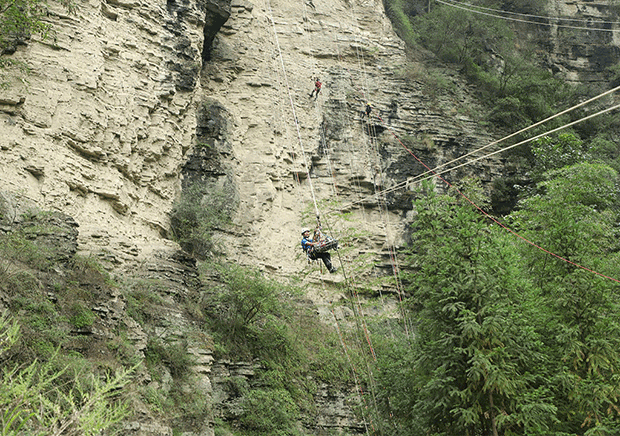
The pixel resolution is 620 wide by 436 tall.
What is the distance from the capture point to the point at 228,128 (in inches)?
819

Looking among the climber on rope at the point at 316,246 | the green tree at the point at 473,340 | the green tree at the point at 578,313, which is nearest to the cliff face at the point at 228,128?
the climber on rope at the point at 316,246

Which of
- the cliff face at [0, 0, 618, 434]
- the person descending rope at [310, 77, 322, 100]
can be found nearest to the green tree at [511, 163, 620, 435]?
the cliff face at [0, 0, 618, 434]

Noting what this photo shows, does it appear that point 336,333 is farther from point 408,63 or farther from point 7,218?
point 408,63

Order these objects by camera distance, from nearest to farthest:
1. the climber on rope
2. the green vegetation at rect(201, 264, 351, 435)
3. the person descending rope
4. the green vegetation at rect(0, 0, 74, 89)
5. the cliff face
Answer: the green vegetation at rect(0, 0, 74, 89), the climber on rope, the green vegetation at rect(201, 264, 351, 435), the cliff face, the person descending rope

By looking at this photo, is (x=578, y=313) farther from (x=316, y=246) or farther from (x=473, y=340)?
(x=316, y=246)

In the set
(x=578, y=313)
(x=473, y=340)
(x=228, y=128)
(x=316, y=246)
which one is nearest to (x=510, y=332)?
(x=473, y=340)

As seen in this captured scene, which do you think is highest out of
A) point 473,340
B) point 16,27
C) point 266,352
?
point 16,27

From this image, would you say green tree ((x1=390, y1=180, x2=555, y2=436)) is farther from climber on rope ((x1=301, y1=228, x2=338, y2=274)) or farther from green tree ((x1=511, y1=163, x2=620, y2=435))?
climber on rope ((x1=301, y1=228, x2=338, y2=274))

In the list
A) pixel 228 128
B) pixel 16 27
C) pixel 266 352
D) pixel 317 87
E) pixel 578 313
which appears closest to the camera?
pixel 578 313

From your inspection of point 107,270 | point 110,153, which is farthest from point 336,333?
point 110,153

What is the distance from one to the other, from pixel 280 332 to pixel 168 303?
3.48 metres

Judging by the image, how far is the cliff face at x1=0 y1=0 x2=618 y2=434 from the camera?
13656mm

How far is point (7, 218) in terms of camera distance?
10734 millimetres

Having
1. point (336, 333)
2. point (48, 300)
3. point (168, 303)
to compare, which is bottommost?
point (336, 333)
